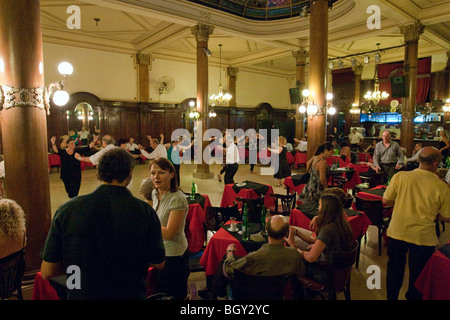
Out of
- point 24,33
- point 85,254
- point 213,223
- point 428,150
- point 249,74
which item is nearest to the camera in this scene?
point 85,254

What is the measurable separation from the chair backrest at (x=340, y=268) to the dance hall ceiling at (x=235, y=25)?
18.9ft

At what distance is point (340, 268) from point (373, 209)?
6.35ft

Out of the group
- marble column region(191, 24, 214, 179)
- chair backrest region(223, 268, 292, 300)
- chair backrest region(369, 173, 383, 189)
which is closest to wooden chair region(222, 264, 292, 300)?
chair backrest region(223, 268, 292, 300)

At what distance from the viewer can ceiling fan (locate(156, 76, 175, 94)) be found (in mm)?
13703

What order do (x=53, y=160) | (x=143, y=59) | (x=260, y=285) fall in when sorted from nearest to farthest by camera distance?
(x=260, y=285) → (x=53, y=160) → (x=143, y=59)

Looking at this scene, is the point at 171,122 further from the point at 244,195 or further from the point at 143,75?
the point at 244,195

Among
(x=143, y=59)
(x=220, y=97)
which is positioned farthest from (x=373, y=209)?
(x=143, y=59)

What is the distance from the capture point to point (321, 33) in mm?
6109

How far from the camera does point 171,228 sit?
2.22 m

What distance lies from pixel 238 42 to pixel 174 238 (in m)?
11.8

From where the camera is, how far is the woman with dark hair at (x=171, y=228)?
2244mm

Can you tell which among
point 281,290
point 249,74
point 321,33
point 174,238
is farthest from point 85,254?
point 249,74

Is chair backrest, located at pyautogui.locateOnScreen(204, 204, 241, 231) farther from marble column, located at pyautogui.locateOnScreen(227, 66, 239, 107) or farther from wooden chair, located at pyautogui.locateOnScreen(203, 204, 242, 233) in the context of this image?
marble column, located at pyautogui.locateOnScreen(227, 66, 239, 107)
